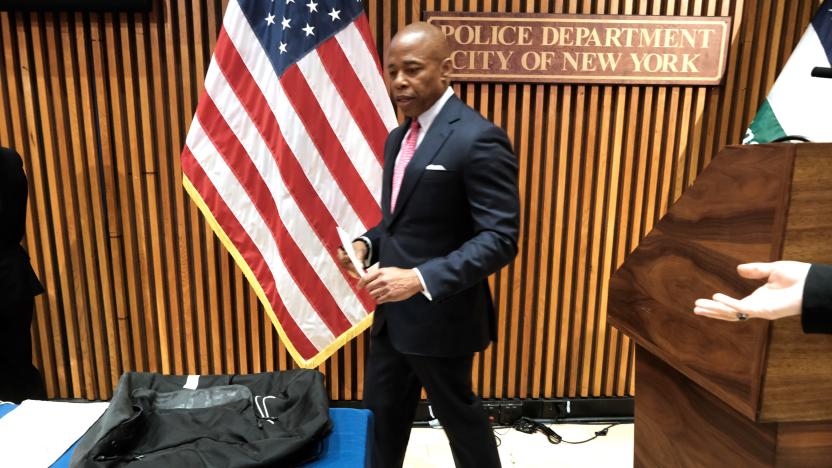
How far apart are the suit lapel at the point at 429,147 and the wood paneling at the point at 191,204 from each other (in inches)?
43.5

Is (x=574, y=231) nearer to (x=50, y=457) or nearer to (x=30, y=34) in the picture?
(x=50, y=457)

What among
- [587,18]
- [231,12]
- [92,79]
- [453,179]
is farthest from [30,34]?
[587,18]

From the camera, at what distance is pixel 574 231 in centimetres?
279

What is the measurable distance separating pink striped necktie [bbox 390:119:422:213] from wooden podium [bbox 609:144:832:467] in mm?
786

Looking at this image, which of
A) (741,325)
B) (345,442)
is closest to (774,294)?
(741,325)

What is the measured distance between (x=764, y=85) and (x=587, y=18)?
1.09 meters

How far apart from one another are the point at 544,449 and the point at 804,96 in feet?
7.07

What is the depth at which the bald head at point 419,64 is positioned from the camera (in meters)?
1.50

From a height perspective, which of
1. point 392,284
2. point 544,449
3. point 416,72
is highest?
point 416,72

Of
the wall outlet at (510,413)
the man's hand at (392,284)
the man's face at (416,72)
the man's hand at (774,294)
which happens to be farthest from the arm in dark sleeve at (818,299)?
the wall outlet at (510,413)

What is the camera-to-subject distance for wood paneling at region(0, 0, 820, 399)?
253cm

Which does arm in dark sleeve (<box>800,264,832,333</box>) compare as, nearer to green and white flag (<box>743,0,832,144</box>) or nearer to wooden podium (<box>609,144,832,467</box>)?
wooden podium (<box>609,144,832,467</box>)

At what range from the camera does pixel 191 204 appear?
8.80 ft

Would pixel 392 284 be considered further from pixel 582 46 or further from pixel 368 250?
pixel 582 46
